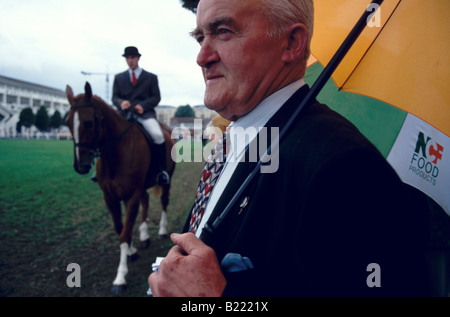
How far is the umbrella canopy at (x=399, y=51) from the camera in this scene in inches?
55.7

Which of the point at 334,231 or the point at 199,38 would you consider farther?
the point at 199,38

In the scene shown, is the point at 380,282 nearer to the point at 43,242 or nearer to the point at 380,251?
the point at 380,251

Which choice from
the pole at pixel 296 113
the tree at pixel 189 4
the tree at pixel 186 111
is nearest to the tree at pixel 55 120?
the tree at pixel 186 111

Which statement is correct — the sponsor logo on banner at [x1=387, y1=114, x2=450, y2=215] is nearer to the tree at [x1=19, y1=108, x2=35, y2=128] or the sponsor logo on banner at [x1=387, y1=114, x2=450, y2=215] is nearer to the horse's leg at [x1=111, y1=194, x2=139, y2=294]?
the horse's leg at [x1=111, y1=194, x2=139, y2=294]

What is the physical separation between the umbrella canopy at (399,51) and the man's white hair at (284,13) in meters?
0.38

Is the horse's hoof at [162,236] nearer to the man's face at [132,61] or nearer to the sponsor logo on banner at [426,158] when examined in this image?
the man's face at [132,61]

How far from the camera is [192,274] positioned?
3.11 ft

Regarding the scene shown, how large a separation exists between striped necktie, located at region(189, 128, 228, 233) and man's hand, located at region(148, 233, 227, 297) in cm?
34

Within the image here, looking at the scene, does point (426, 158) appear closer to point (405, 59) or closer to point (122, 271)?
point (405, 59)

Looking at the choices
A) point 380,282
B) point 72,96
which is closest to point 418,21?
point 380,282

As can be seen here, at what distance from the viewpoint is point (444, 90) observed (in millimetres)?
1452

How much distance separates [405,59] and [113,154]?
4110 mm

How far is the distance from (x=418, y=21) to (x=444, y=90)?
366 millimetres

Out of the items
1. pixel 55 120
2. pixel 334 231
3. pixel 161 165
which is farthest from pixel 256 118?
pixel 55 120
